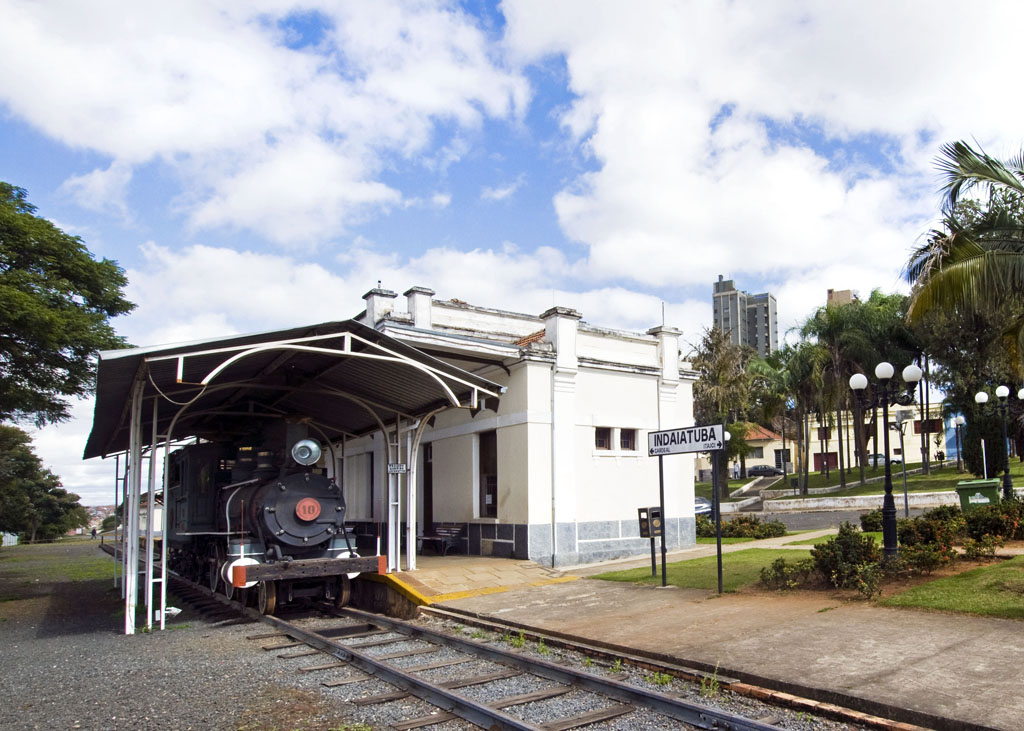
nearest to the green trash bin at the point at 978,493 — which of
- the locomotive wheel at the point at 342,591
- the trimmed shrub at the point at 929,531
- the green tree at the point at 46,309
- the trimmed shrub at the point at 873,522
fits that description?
the trimmed shrub at the point at 873,522

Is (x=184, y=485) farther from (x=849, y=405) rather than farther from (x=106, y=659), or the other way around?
(x=849, y=405)

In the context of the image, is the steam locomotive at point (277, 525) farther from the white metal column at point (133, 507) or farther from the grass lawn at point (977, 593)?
the grass lawn at point (977, 593)

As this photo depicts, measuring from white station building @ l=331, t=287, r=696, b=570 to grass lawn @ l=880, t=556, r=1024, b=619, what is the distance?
739 centimetres

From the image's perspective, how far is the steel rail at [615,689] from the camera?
5673 mm

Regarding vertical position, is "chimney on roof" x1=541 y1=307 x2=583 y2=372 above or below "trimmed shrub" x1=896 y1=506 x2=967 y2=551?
above

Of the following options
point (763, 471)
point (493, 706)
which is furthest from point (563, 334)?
point (763, 471)

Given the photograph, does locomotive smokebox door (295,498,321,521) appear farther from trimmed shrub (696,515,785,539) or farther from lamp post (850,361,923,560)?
trimmed shrub (696,515,785,539)

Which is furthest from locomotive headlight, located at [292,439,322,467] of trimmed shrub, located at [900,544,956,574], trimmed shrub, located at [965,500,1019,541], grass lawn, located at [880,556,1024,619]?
trimmed shrub, located at [965,500,1019,541]

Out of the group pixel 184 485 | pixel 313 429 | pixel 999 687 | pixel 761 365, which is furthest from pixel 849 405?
pixel 999 687

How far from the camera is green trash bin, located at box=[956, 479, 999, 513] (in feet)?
54.3

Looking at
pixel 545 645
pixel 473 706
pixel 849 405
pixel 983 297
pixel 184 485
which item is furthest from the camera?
pixel 849 405

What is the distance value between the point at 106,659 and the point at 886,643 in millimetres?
8456

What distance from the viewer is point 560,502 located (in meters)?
15.7

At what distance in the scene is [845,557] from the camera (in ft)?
33.6
